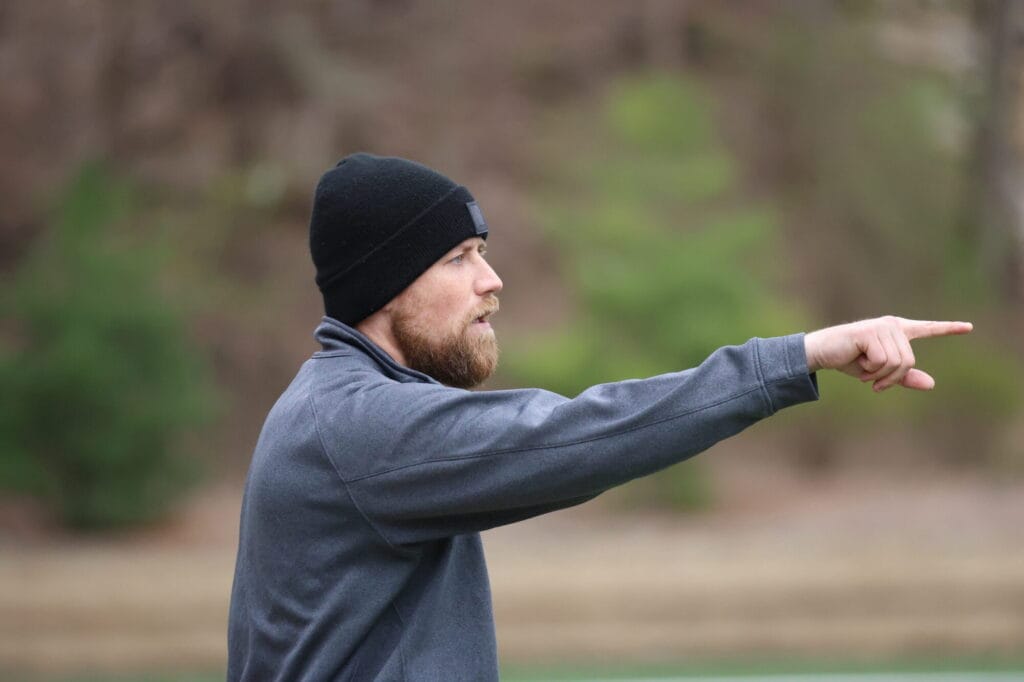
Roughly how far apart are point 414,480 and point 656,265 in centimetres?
1102

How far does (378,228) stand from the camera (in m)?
2.48

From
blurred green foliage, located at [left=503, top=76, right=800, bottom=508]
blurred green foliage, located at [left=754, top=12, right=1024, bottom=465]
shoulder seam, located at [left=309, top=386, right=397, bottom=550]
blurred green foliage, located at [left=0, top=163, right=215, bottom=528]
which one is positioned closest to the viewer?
shoulder seam, located at [left=309, top=386, right=397, bottom=550]

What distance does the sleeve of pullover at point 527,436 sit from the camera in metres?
2.16

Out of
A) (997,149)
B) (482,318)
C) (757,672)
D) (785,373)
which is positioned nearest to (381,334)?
(482,318)

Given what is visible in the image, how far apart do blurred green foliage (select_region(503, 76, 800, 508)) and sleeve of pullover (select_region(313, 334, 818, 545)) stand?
1051 cm

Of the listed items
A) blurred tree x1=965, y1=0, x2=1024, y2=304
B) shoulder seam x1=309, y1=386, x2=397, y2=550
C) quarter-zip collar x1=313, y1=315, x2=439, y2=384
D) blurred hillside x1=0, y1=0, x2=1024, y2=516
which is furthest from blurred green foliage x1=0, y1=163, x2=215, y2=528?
shoulder seam x1=309, y1=386, x2=397, y2=550

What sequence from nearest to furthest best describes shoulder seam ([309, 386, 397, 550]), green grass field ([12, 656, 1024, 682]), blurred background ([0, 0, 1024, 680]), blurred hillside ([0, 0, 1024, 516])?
shoulder seam ([309, 386, 397, 550]) → green grass field ([12, 656, 1024, 682]) → blurred background ([0, 0, 1024, 680]) → blurred hillside ([0, 0, 1024, 516])

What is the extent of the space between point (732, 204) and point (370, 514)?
44.3 ft

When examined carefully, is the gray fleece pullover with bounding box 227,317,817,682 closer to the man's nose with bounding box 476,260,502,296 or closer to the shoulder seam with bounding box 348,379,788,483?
the shoulder seam with bounding box 348,379,788,483

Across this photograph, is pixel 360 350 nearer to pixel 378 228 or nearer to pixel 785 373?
pixel 378 228

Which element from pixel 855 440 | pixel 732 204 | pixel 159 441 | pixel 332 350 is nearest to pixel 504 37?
pixel 732 204

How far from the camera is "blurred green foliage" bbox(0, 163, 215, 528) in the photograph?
12.2 metres

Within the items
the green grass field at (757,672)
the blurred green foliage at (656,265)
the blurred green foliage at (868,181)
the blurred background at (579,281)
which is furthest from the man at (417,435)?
the blurred green foliage at (868,181)

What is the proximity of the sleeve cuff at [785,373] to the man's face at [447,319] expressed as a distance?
0.58 m
